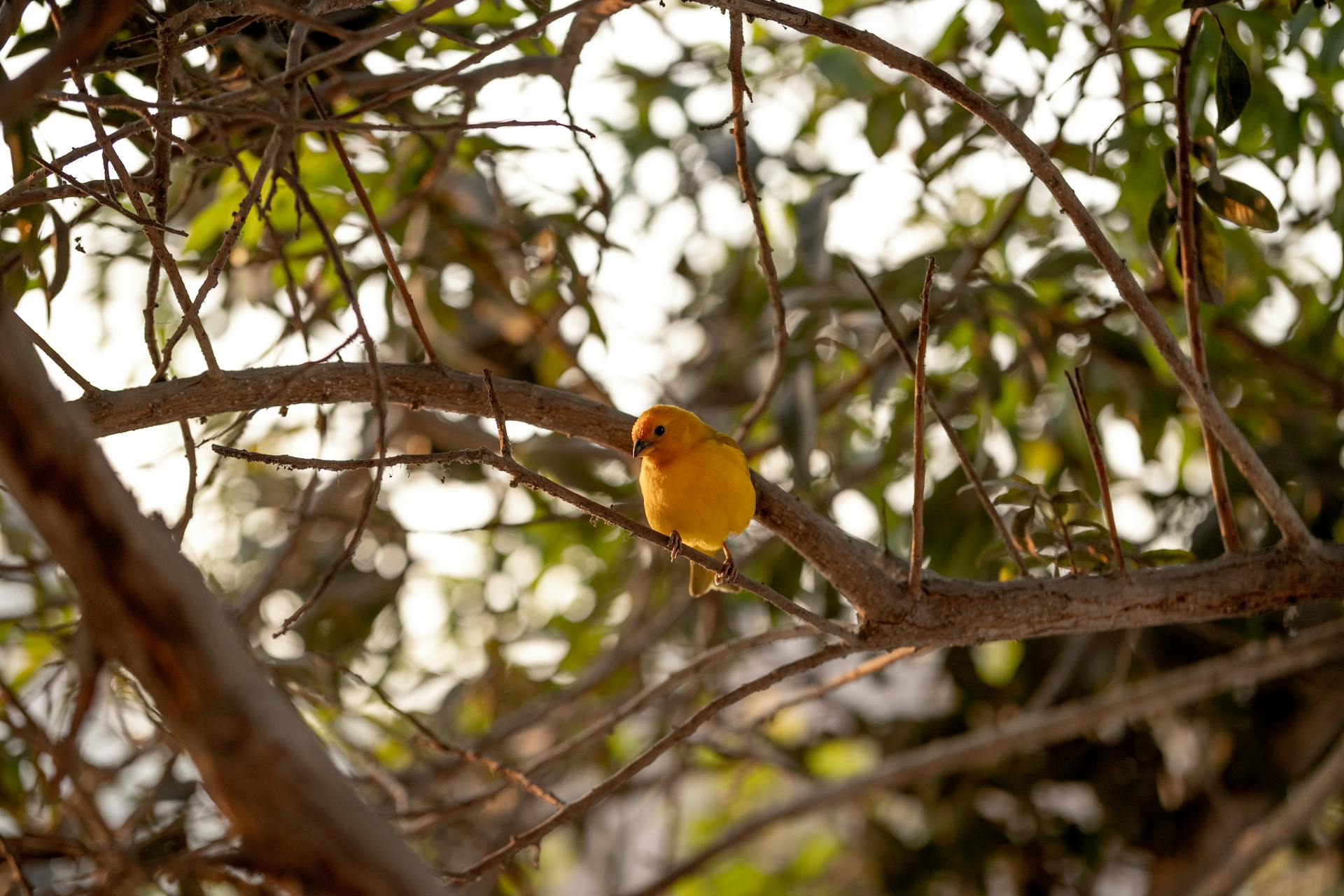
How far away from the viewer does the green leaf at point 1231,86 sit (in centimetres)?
212

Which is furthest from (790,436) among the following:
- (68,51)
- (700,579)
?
(68,51)

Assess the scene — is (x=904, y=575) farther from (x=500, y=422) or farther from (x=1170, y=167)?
(x=1170, y=167)

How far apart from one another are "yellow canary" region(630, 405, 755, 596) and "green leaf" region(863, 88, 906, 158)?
45.9 inches

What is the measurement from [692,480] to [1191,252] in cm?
114

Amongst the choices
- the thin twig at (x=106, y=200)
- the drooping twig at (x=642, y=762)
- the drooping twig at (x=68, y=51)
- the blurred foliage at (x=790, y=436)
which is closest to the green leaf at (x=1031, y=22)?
the blurred foliage at (x=790, y=436)

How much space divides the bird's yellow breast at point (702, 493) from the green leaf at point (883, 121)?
1.22 m

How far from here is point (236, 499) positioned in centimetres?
539

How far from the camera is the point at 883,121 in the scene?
3.41 m

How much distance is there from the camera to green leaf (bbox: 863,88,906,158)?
3.36 meters

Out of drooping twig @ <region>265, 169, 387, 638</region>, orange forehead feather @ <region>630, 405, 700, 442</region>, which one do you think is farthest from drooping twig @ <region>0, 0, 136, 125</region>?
orange forehead feather @ <region>630, 405, 700, 442</region>

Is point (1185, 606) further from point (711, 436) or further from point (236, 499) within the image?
point (236, 499)

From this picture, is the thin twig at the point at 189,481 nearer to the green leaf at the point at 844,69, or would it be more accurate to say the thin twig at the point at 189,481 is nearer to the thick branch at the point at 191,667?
the thick branch at the point at 191,667

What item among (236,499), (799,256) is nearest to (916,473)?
(799,256)

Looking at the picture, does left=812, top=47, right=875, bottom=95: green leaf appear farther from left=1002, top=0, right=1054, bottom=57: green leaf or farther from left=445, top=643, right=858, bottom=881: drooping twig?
left=445, top=643, right=858, bottom=881: drooping twig
